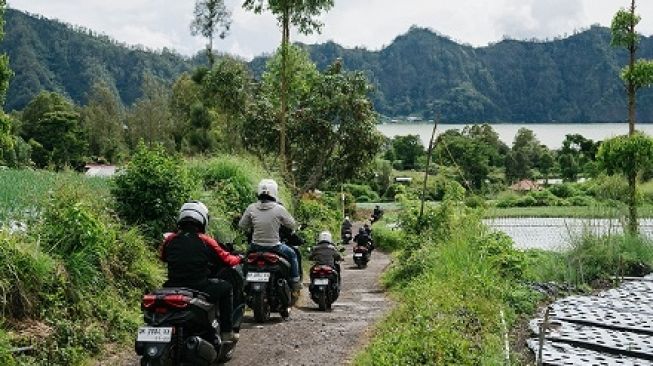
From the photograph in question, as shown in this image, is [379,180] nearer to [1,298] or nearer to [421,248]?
[421,248]

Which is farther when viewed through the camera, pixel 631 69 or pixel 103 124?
pixel 103 124

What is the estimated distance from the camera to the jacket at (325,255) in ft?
36.3

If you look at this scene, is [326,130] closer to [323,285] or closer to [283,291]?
[323,285]

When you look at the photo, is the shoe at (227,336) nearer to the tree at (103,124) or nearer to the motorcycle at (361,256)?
the motorcycle at (361,256)

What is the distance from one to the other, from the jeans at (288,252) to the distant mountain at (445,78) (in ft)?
371

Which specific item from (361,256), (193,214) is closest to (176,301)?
(193,214)

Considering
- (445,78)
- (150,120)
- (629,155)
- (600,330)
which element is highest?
(445,78)

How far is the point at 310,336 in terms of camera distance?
7.87 meters

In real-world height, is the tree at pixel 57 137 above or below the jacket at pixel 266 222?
above

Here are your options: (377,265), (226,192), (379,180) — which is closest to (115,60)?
(379,180)

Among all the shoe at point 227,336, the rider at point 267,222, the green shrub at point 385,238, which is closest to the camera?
the shoe at point 227,336

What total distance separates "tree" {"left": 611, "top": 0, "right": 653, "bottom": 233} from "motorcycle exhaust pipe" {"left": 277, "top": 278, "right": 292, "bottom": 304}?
8.73 m

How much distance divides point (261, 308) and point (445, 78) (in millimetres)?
195077

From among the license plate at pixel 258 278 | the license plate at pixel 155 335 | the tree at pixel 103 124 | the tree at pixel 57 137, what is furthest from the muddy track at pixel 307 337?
the tree at pixel 103 124
